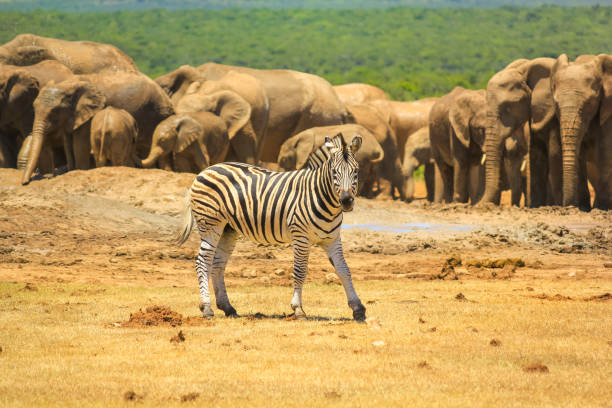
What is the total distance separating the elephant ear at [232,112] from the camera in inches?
989

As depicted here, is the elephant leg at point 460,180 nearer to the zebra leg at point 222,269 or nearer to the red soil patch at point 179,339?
the zebra leg at point 222,269

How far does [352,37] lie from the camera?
151 metres

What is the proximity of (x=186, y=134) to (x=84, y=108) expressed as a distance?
7.65 feet

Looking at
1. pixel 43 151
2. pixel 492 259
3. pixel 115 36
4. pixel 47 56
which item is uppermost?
pixel 115 36

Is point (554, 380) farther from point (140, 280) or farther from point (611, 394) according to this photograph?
point (140, 280)

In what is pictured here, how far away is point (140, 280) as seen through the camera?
538 inches

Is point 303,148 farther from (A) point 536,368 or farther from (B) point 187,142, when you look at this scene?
(A) point 536,368

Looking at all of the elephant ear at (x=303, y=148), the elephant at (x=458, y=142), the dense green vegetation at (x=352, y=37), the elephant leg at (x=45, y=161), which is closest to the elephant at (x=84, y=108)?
the elephant leg at (x=45, y=161)

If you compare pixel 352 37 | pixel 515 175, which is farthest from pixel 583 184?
A: pixel 352 37

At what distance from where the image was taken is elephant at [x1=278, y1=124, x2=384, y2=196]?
961 inches

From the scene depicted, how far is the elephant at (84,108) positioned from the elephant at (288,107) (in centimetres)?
524

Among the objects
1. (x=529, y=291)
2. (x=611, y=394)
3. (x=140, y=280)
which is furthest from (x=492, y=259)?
(x=611, y=394)

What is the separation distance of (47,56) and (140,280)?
42.8 feet

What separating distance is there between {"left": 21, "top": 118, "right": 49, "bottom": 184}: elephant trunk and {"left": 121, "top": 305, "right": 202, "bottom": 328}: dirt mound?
Answer: 35.9 feet
